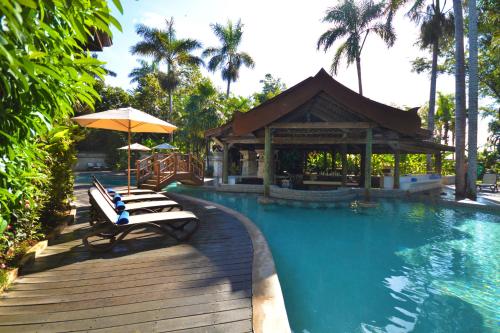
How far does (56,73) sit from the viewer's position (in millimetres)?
1646

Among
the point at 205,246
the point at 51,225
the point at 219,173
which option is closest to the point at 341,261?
the point at 205,246

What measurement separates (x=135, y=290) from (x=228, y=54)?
2995 cm

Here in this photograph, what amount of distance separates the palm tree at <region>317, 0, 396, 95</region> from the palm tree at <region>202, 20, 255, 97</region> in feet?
33.5

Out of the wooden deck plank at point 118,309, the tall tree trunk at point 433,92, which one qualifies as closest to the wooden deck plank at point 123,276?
the wooden deck plank at point 118,309

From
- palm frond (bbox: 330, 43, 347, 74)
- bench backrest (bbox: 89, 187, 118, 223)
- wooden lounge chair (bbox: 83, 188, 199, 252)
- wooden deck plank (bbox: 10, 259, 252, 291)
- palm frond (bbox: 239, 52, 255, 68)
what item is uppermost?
palm frond (bbox: 239, 52, 255, 68)

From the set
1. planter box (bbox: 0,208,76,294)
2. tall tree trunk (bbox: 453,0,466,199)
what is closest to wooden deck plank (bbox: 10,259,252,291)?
planter box (bbox: 0,208,76,294)

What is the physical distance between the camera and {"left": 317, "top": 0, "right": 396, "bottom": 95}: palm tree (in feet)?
68.4

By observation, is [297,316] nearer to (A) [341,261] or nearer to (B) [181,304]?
(B) [181,304]

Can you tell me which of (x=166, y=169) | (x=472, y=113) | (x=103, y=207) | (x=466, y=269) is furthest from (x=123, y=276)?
(x=472, y=113)

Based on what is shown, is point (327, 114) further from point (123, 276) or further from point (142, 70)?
point (142, 70)

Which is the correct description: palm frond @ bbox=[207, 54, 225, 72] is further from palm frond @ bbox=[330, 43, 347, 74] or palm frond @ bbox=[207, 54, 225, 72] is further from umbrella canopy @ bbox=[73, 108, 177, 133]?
umbrella canopy @ bbox=[73, 108, 177, 133]

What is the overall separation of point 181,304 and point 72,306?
1.19 meters

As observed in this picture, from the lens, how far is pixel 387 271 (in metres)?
4.94

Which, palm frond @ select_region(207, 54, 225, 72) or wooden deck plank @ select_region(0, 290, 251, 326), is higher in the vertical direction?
palm frond @ select_region(207, 54, 225, 72)
